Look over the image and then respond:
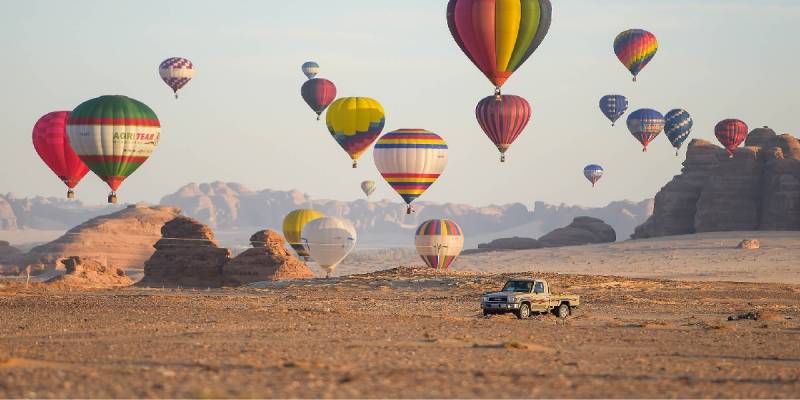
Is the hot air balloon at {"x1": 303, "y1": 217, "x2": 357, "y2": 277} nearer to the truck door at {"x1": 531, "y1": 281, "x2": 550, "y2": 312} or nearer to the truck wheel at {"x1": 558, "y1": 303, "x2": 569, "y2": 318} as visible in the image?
the truck wheel at {"x1": 558, "y1": 303, "x2": 569, "y2": 318}

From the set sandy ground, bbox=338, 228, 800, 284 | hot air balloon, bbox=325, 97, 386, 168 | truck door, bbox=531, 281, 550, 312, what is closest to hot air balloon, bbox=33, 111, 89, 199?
hot air balloon, bbox=325, 97, 386, 168

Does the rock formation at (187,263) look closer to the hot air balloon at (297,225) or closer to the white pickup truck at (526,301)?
the hot air balloon at (297,225)

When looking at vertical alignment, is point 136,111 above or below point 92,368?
above

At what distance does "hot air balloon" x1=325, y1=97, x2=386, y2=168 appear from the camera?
310 ft

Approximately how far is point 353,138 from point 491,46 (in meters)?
27.2

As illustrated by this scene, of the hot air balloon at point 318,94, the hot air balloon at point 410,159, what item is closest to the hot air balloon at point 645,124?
the hot air balloon at point 318,94

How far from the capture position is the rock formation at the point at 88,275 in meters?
90.1

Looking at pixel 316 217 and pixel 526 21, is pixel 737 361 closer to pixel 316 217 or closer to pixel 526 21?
pixel 526 21

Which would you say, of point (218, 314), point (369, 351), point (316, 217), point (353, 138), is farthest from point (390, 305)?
point (316, 217)

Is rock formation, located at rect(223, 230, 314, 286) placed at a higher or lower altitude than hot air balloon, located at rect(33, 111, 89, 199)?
lower

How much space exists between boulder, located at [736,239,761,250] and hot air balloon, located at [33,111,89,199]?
69.3 metres

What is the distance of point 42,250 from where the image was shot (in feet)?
567

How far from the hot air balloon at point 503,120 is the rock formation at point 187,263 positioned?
21519 millimetres

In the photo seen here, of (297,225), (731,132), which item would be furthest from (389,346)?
(731,132)
